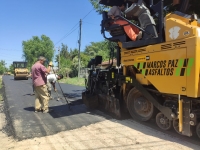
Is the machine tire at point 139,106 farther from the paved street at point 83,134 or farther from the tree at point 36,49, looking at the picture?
the tree at point 36,49

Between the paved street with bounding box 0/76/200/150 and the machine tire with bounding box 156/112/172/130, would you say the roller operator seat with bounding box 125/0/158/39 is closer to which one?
the machine tire with bounding box 156/112/172/130


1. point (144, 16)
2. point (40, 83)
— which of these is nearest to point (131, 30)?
point (144, 16)

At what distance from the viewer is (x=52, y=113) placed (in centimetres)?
645

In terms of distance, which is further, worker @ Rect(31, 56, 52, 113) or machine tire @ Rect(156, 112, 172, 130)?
worker @ Rect(31, 56, 52, 113)

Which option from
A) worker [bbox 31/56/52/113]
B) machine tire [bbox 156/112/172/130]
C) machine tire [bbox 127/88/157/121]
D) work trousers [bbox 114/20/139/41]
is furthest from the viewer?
worker [bbox 31/56/52/113]

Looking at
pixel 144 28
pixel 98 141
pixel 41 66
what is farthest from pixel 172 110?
pixel 41 66

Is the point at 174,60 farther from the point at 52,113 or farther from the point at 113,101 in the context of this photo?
the point at 52,113

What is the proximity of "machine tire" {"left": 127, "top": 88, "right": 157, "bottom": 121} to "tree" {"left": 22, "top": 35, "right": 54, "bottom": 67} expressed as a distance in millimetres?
66681

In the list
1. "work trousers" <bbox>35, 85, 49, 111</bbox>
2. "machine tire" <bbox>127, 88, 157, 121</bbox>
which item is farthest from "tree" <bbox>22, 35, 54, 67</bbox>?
"machine tire" <bbox>127, 88, 157, 121</bbox>

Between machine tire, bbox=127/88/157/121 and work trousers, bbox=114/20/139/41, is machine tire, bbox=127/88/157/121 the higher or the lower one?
the lower one

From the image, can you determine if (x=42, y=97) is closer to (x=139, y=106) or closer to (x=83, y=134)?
(x=83, y=134)

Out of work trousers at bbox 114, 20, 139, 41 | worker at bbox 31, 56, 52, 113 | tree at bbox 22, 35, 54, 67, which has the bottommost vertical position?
worker at bbox 31, 56, 52, 113

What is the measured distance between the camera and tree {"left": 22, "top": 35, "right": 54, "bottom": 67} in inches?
2778

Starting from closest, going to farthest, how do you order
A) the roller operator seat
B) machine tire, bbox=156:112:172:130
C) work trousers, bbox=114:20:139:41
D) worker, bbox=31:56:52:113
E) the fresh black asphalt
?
machine tire, bbox=156:112:172:130, the roller operator seat, the fresh black asphalt, work trousers, bbox=114:20:139:41, worker, bbox=31:56:52:113
